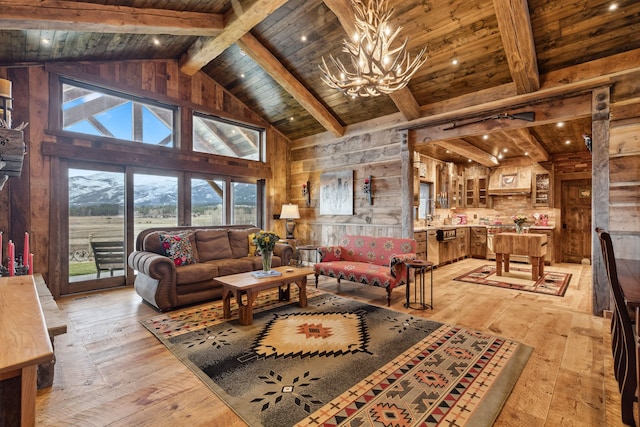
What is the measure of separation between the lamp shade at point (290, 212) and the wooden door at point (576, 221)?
21.6 ft

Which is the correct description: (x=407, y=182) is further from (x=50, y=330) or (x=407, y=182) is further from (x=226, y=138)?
(x=50, y=330)

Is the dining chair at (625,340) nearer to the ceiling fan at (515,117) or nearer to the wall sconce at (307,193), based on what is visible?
the ceiling fan at (515,117)

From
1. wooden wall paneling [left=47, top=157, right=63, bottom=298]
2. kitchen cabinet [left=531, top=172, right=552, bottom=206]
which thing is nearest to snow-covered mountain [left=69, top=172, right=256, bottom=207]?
wooden wall paneling [left=47, top=157, right=63, bottom=298]

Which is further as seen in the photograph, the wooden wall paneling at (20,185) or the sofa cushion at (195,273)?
the wooden wall paneling at (20,185)

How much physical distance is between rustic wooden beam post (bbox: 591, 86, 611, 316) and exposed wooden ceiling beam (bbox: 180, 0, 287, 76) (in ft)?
13.3

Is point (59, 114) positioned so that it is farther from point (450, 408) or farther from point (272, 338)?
point (450, 408)

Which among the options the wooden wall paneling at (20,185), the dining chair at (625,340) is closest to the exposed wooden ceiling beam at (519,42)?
the dining chair at (625,340)

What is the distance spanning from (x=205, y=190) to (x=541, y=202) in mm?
8123

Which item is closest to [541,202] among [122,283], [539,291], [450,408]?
[539,291]

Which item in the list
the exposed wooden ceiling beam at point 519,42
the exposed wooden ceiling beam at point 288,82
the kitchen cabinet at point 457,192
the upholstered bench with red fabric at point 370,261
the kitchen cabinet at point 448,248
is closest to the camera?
the exposed wooden ceiling beam at point 519,42

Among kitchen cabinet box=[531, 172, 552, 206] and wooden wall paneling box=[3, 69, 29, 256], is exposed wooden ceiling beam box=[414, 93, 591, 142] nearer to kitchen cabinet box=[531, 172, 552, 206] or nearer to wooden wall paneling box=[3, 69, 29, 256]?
kitchen cabinet box=[531, 172, 552, 206]

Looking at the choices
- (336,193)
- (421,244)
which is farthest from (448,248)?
(336,193)

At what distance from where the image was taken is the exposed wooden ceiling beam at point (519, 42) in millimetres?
Answer: 3182

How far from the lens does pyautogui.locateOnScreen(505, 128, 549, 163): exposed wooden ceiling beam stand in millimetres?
5190
